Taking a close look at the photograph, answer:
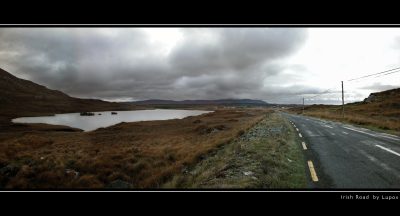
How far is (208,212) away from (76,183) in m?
10.5

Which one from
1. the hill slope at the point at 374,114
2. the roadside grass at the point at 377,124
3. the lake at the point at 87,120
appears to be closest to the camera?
the roadside grass at the point at 377,124

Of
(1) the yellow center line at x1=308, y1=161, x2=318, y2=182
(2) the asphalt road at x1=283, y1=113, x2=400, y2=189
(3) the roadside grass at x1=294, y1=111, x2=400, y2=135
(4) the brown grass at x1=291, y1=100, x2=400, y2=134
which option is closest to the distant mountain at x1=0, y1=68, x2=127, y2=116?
(4) the brown grass at x1=291, y1=100, x2=400, y2=134

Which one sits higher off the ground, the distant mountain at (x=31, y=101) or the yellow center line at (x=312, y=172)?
the distant mountain at (x=31, y=101)

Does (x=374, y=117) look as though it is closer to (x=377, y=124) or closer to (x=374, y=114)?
(x=374, y=114)

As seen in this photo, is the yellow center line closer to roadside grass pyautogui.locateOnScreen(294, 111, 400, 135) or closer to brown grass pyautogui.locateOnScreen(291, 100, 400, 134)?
roadside grass pyautogui.locateOnScreen(294, 111, 400, 135)

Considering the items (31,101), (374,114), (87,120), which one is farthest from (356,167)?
(31,101)

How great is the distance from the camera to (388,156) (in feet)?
29.9

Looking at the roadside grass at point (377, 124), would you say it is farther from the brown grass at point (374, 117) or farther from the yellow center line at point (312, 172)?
the yellow center line at point (312, 172)

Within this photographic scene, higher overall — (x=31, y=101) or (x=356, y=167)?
(x=31, y=101)

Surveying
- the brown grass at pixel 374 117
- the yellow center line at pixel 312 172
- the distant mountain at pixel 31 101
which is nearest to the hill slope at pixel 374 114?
the brown grass at pixel 374 117

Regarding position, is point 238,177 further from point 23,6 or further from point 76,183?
point 76,183

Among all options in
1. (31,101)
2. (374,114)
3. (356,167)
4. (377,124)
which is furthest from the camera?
(31,101)

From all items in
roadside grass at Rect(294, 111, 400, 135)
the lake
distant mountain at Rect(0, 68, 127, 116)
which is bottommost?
the lake

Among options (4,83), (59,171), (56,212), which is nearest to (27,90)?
(4,83)
